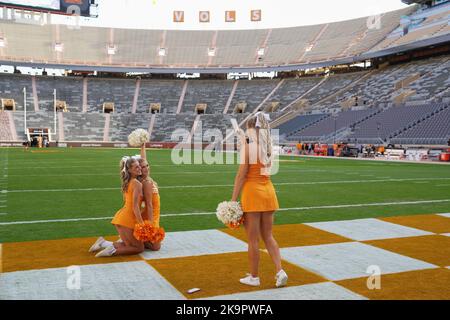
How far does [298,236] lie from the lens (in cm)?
698

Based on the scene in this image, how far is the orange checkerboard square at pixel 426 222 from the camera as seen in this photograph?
7.68 metres

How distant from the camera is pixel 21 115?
178ft

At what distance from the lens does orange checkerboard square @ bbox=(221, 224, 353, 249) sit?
21.4 ft

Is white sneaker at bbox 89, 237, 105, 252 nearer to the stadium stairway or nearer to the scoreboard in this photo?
the stadium stairway

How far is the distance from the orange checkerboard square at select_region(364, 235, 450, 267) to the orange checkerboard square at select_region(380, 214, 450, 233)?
0.62m

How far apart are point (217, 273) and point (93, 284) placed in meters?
1.33

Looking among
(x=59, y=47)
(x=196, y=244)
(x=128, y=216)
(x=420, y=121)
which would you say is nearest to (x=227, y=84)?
(x=59, y=47)

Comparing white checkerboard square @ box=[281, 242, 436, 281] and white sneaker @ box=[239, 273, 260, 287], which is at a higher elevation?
white sneaker @ box=[239, 273, 260, 287]

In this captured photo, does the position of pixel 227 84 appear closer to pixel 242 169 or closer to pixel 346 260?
pixel 346 260

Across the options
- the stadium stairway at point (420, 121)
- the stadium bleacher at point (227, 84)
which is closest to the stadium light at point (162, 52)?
the stadium bleacher at point (227, 84)

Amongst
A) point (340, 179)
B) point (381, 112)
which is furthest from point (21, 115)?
point (340, 179)

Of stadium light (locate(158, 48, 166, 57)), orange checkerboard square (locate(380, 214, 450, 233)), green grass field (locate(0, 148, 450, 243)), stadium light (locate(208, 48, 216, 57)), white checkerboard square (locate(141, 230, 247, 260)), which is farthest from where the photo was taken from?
stadium light (locate(208, 48, 216, 57))

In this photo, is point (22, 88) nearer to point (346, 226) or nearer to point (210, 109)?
point (210, 109)

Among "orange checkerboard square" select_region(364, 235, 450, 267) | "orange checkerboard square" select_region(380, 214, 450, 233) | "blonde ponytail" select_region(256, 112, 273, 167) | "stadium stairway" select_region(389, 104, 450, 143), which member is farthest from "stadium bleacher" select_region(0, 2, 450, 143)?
"blonde ponytail" select_region(256, 112, 273, 167)
